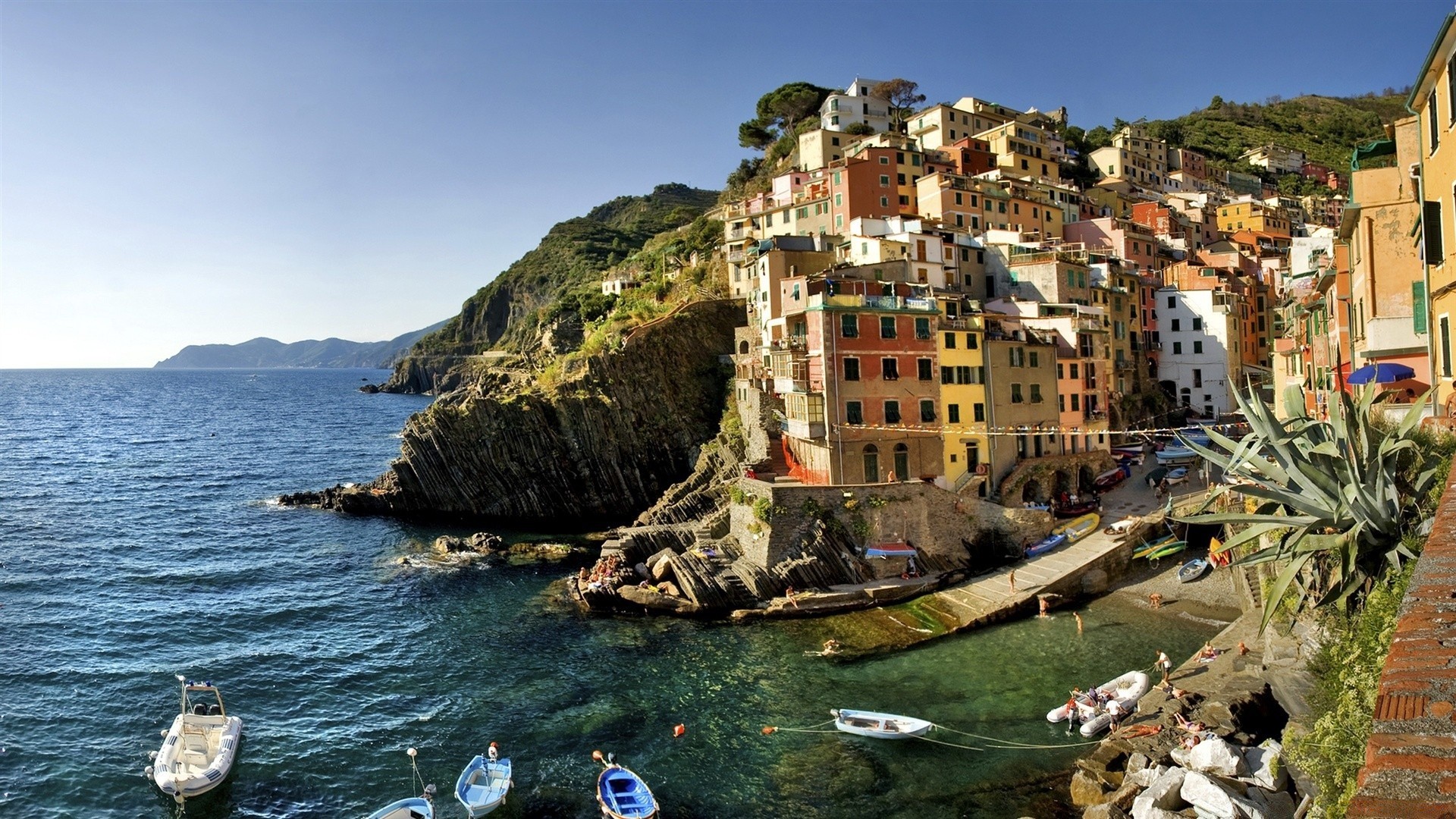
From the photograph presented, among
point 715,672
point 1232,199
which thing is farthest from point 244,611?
point 1232,199

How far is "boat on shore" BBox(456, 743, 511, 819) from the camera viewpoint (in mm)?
24891

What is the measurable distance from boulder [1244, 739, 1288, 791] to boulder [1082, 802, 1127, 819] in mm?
3153

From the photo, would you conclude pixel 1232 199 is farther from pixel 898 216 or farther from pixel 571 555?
pixel 571 555

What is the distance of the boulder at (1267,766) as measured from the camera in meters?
20.6

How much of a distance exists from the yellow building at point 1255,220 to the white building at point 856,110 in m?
42.9

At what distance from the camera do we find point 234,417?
529ft

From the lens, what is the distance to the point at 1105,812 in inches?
844

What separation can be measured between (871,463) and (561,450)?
95.4ft

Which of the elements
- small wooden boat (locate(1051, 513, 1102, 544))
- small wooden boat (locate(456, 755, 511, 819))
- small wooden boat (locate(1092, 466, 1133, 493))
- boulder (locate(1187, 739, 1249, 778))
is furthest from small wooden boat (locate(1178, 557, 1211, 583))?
small wooden boat (locate(456, 755, 511, 819))

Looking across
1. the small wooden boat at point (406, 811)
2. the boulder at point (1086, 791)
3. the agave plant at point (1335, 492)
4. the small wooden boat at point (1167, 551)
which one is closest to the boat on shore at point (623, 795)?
the small wooden boat at point (406, 811)

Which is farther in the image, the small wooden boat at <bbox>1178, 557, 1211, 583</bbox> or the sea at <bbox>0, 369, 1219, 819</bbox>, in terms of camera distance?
the small wooden boat at <bbox>1178, 557, 1211, 583</bbox>

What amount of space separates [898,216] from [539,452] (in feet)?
115

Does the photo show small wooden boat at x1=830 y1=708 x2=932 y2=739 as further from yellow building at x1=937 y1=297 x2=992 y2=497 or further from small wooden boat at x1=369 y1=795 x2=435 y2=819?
yellow building at x1=937 y1=297 x2=992 y2=497

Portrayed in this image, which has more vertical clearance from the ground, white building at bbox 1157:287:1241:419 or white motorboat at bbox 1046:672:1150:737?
white building at bbox 1157:287:1241:419
